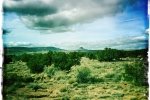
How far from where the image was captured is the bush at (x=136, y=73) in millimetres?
4156

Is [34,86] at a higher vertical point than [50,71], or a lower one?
lower

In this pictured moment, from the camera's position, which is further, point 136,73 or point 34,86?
point 136,73

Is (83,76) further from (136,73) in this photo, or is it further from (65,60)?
(136,73)

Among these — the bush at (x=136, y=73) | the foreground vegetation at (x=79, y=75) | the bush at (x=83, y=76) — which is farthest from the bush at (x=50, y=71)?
the bush at (x=136, y=73)

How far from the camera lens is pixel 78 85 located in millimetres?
4105

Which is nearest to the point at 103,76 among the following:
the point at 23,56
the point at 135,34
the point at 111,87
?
the point at 111,87

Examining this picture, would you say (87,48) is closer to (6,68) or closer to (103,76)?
(103,76)

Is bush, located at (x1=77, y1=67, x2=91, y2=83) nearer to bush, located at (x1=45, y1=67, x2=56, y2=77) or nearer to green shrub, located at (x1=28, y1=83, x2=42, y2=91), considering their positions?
bush, located at (x1=45, y1=67, x2=56, y2=77)

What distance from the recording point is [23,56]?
161 inches

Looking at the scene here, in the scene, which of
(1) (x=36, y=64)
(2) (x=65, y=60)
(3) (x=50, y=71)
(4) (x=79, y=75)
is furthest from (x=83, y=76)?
(1) (x=36, y=64)

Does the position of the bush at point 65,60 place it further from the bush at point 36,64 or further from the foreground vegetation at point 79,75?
the bush at point 36,64

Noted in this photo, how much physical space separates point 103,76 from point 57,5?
105 cm

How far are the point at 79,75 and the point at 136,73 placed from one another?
72 centimetres

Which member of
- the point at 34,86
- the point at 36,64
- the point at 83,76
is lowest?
the point at 34,86
